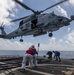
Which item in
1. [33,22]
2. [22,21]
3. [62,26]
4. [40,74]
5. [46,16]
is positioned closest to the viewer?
[40,74]

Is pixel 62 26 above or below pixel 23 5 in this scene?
below

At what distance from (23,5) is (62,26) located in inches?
347

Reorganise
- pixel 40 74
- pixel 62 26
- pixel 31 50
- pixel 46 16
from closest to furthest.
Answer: pixel 40 74, pixel 31 50, pixel 62 26, pixel 46 16

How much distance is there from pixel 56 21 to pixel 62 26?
4.08ft

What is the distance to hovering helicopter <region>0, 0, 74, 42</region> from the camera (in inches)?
1440

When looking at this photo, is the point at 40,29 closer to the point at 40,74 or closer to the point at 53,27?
the point at 53,27

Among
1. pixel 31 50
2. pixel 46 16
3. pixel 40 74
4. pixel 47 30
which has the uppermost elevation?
pixel 46 16

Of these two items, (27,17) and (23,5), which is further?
(27,17)

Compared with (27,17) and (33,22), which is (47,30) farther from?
(27,17)

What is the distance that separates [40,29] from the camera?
3888cm

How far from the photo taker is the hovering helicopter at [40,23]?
120 ft

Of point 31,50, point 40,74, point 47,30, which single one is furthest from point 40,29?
point 40,74

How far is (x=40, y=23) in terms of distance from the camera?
3944cm

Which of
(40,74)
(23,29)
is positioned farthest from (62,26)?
(40,74)
